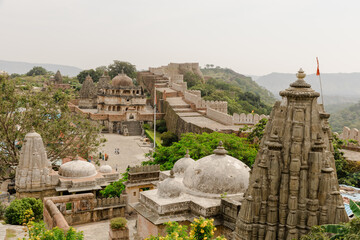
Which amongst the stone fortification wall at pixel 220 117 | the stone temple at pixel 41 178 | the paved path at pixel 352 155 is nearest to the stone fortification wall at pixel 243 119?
the stone fortification wall at pixel 220 117

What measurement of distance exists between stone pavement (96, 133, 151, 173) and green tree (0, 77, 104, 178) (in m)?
5.14

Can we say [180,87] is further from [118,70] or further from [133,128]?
[118,70]

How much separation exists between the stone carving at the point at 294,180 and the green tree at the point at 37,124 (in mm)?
16155

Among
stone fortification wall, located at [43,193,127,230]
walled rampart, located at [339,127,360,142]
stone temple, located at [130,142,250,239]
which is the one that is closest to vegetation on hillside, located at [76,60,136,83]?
walled rampart, located at [339,127,360,142]

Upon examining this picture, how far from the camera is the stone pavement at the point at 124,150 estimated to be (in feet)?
94.2

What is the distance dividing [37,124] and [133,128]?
73.7 ft

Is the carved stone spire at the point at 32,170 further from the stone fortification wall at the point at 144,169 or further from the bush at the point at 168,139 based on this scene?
the bush at the point at 168,139

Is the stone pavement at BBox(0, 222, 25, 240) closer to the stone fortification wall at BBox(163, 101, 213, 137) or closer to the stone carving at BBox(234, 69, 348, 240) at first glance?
the stone carving at BBox(234, 69, 348, 240)

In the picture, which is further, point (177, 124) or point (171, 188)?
point (177, 124)

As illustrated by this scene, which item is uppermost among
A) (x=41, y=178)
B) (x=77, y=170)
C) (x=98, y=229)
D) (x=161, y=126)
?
(x=77, y=170)

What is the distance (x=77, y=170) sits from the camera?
18266 mm

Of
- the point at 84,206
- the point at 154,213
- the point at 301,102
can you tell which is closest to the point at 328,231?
the point at 301,102

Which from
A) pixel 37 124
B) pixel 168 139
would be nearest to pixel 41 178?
pixel 37 124

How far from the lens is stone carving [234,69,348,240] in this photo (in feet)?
25.0
